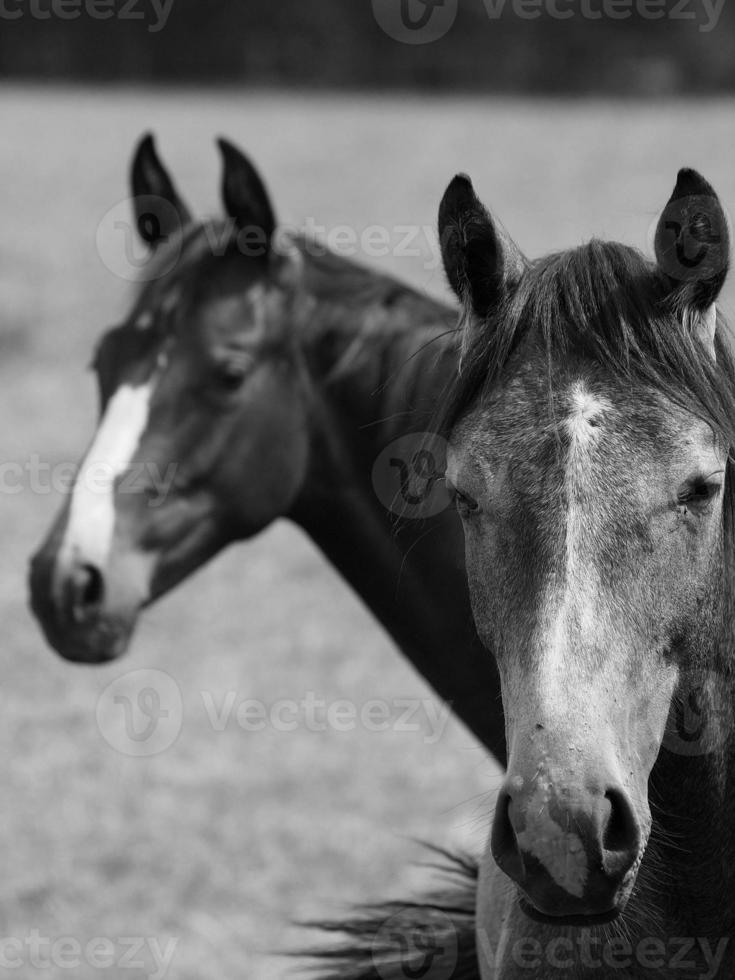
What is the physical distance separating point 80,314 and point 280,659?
967 cm

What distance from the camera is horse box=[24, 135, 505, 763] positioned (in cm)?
351

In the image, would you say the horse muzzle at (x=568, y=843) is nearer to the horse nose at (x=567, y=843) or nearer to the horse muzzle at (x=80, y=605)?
the horse nose at (x=567, y=843)

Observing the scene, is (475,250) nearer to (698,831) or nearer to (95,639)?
(698,831)

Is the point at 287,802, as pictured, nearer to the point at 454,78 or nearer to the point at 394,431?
the point at 394,431

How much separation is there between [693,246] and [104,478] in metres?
1.95

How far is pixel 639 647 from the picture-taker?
6.30ft

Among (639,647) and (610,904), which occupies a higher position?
(639,647)

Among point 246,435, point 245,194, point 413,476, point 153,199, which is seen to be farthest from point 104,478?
point 413,476

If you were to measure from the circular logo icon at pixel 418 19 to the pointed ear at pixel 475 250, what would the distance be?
22116 millimetres

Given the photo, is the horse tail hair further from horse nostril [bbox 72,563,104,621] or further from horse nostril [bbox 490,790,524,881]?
horse nostril [bbox 490,790,524,881]

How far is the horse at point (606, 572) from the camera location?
1.78 m

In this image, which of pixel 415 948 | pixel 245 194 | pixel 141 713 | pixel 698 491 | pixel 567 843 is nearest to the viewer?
pixel 567 843

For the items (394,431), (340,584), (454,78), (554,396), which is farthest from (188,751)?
(454,78)

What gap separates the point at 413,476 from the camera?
2.60m
